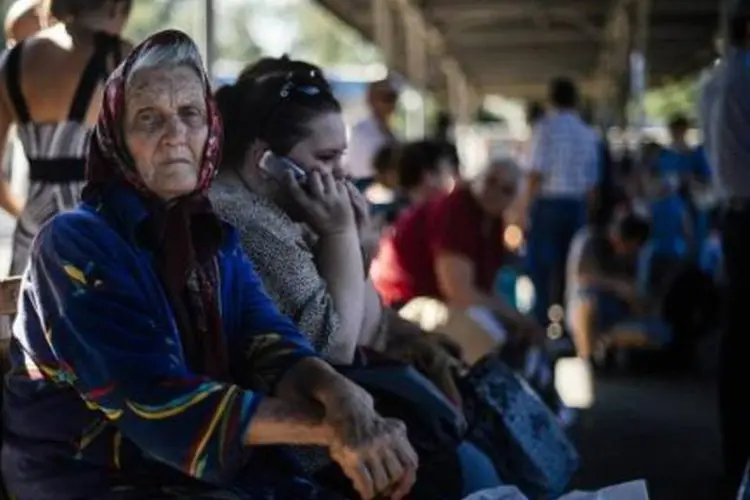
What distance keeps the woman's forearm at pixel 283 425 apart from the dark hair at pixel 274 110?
41.1 inches

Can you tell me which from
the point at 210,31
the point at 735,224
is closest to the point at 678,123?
the point at 735,224

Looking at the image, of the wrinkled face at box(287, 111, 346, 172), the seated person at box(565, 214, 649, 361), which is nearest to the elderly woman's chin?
the wrinkled face at box(287, 111, 346, 172)

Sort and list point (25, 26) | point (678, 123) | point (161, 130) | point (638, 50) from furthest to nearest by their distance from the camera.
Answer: point (638, 50) → point (678, 123) → point (25, 26) → point (161, 130)

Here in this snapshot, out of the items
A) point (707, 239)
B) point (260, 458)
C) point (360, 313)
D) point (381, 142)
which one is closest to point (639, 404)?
point (381, 142)

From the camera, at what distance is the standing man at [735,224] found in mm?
5230

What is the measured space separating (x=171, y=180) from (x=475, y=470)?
1149mm

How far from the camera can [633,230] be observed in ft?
29.9

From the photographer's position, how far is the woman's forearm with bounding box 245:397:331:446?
2191 mm

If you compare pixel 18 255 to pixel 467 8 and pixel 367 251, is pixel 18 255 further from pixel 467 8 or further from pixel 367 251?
pixel 467 8

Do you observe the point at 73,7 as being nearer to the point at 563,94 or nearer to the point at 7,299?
the point at 7,299

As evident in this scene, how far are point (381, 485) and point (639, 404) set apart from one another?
19.6 ft

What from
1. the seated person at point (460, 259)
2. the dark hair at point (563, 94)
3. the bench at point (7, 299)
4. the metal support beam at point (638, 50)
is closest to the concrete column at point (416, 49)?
the metal support beam at point (638, 50)

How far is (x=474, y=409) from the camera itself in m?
3.56

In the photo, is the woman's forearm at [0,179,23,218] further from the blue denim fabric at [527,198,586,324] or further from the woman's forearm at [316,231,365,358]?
the blue denim fabric at [527,198,586,324]
